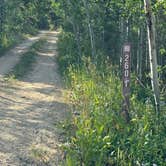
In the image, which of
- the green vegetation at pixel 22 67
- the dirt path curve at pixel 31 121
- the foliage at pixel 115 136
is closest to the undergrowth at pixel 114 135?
the foliage at pixel 115 136

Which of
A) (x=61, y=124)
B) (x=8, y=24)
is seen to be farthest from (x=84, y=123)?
(x=8, y=24)

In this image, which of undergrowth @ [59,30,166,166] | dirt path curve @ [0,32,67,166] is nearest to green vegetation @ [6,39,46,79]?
dirt path curve @ [0,32,67,166]

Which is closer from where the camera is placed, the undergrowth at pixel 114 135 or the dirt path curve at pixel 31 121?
the undergrowth at pixel 114 135

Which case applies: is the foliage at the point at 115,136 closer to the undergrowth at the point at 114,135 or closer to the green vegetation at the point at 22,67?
the undergrowth at the point at 114,135

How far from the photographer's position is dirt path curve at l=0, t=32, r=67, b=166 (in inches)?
255

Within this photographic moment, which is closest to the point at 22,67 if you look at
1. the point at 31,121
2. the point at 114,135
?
the point at 31,121

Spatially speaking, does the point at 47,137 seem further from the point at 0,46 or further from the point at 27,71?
the point at 0,46

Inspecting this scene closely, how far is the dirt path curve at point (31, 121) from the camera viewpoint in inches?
255

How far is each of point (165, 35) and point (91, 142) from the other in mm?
12389

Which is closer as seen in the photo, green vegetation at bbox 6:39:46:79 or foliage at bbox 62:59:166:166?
foliage at bbox 62:59:166:166

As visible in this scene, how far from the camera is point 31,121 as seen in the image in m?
8.56

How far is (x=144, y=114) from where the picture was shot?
7156 millimetres

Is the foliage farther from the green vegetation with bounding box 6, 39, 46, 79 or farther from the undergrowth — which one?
the green vegetation with bounding box 6, 39, 46, 79

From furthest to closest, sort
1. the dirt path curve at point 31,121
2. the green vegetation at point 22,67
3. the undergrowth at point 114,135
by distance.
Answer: the green vegetation at point 22,67 < the dirt path curve at point 31,121 < the undergrowth at point 114,135
